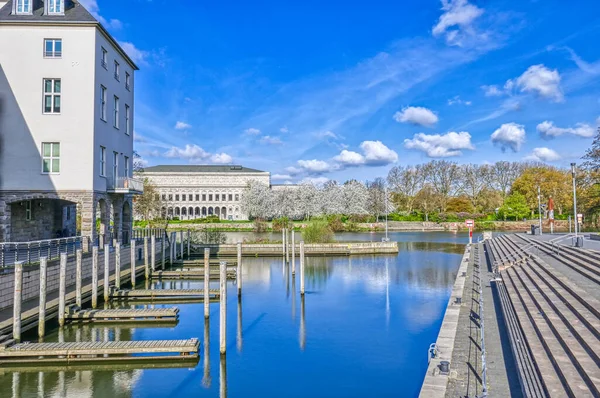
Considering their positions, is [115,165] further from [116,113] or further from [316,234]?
[316,234]

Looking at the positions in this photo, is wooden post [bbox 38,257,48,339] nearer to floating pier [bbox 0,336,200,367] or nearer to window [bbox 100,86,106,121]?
floating pier [bbox 0,336,200,367]

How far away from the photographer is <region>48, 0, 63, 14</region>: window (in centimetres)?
2195

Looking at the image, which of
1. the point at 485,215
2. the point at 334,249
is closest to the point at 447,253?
the point at 334,249

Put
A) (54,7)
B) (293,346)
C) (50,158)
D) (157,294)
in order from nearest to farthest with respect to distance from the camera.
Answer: (293,346) → (157,294) → (50,158) → (54,7)

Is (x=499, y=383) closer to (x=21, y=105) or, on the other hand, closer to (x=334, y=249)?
(x=21, y=105)

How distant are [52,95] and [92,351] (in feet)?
50.5

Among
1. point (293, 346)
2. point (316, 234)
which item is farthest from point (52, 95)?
point (316, 234)

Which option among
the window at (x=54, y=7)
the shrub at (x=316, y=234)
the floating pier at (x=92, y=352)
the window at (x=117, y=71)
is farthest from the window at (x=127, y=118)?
the floating pier at (x=92, y=352)

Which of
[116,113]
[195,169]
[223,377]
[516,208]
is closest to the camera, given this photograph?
[223,377]

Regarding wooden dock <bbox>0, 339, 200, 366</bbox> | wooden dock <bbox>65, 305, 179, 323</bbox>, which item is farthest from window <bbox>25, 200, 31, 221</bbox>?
wooden dock <bbox>0, 339, 200, 366</bbox>

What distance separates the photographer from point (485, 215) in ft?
260

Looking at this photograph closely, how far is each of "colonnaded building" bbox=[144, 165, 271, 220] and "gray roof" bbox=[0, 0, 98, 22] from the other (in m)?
81.2

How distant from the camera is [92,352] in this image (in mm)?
11289

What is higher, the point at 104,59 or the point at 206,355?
the point at 104,59
